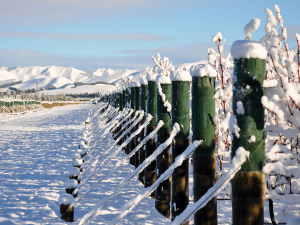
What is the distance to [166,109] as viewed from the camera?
455 cm

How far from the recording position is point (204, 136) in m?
3.13

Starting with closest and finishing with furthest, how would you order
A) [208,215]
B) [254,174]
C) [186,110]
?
1. [254,174]
2. [208,215]
3. [186,110]

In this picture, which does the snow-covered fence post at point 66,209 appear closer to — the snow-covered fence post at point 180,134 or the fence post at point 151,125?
the snow-covered fence post at point 180,134

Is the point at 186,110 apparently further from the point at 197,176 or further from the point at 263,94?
the point at 263,94

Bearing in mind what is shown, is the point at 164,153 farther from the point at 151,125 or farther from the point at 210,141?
the point at 210,141

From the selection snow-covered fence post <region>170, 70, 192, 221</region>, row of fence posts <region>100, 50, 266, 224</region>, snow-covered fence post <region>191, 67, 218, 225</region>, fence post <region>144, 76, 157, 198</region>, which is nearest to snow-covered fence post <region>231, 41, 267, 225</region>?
row of fence posts <region>100, 50, 266, 224</region>

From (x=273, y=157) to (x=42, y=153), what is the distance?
8192mm

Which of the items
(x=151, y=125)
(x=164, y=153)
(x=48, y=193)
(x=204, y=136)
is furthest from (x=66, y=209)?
(x=204, y=136)

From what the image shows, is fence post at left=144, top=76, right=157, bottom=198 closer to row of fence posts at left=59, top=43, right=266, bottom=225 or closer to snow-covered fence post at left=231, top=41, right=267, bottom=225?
row of fence posts at left=59, top=43, right=266, bottom=225

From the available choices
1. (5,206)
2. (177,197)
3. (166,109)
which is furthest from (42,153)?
(177,197)

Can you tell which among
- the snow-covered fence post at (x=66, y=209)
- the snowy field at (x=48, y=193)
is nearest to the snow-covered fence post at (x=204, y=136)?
the snowy field at (x=48, y=193)

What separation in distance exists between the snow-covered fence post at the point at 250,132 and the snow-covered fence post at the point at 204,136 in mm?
729

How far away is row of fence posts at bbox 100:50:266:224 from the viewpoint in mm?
2324

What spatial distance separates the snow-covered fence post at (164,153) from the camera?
14.5 feet
